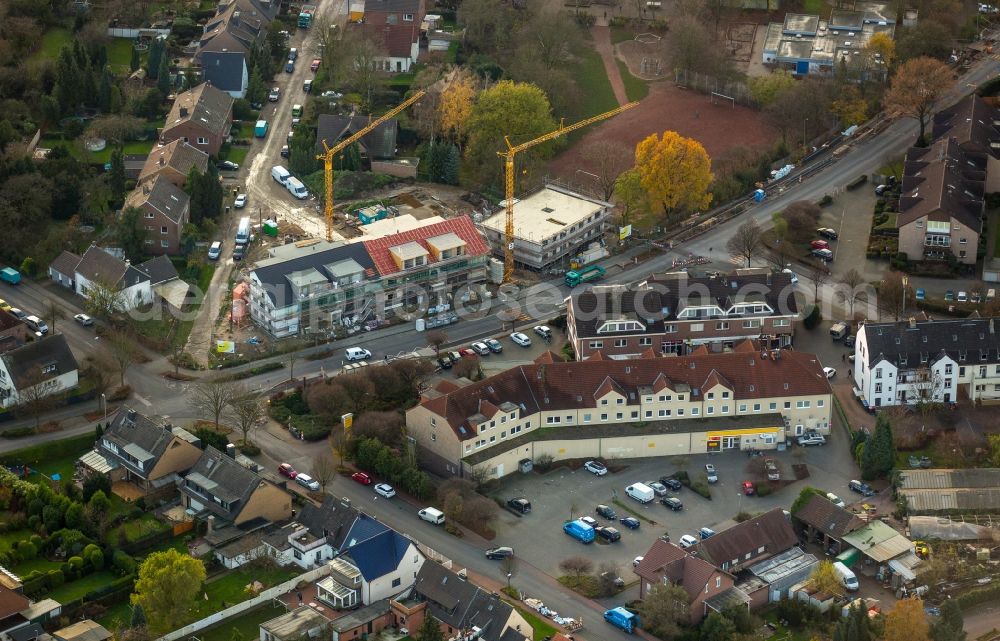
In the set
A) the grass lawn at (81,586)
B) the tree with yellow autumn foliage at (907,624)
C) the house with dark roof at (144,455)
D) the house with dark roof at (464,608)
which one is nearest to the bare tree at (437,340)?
the house with dark roof at (144,455)

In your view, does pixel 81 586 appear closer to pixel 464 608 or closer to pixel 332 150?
pixel 464 608

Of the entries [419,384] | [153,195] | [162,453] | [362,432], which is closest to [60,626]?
[162,453]

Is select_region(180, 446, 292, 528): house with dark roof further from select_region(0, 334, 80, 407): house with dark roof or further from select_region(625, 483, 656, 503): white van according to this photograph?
select_region(625, 483, 656, 503): white van

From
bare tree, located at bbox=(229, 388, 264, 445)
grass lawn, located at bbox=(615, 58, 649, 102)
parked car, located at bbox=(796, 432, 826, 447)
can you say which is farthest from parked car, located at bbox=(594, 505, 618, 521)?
grass lawn, located at bbox=(615, 58, 649, 102)

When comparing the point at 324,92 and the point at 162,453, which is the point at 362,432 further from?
the point at 324,92

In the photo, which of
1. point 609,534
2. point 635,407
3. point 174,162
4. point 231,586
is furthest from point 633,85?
point 231,586
